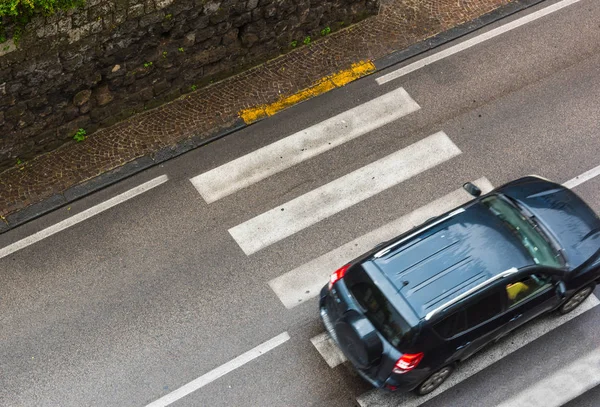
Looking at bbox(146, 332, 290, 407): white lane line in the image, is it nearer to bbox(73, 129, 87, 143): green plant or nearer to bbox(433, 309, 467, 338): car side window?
bbox(433, 309, 467, 338): car side window

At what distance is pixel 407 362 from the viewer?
30.8ft

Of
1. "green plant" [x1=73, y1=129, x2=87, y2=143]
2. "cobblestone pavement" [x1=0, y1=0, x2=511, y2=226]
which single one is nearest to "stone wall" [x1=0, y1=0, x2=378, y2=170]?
"green plant" [x1=73, y1=129, x2=87, y2=143]

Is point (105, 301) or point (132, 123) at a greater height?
point (132, 123)

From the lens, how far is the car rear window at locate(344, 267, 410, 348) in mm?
9359

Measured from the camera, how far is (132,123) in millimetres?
13102

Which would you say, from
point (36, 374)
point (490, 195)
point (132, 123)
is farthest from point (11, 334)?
point (490, 195)

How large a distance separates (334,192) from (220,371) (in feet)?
11.3

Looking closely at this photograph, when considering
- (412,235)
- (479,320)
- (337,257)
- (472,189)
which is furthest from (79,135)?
(479,320)

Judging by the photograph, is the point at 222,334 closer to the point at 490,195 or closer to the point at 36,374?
the point at 36,374

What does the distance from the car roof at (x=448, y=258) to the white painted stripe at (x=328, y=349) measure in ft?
4.62

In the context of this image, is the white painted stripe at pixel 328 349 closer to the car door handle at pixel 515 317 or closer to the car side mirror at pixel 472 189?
the car door handle at pixel 515 317

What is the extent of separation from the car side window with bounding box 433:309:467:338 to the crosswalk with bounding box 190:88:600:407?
1.07 metres

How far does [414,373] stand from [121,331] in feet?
13.1

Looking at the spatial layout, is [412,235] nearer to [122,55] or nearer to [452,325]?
[452,325]
